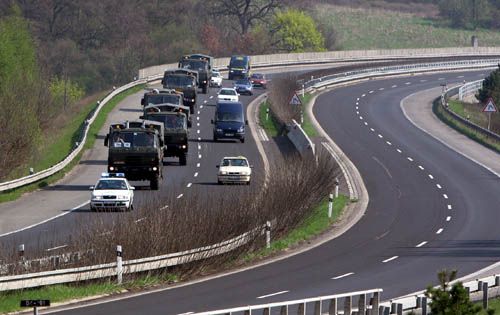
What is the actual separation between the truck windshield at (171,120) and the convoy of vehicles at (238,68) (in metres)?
47.5

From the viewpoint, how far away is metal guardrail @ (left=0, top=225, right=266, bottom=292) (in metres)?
25.6

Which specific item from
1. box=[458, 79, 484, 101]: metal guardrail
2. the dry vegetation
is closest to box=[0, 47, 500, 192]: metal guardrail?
box=[458, 79, 484, 101]: metal guardrail

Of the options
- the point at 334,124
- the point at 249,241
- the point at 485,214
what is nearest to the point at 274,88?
the point at 334,124

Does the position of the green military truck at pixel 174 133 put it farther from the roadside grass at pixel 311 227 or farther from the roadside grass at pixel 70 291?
the roadside grass at pixel 70 291

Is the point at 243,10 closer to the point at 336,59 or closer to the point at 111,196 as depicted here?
the point at 336,59

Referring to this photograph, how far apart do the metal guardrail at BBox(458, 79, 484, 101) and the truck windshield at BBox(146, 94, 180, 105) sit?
36.3m

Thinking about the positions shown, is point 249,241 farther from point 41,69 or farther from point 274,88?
point 41,69

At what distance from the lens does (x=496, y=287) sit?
29172mm

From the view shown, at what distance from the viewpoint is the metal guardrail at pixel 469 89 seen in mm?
100975

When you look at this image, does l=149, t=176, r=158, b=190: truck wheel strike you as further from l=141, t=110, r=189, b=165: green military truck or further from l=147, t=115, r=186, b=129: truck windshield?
l=147, t=115, r=186, b=129: truck windshield

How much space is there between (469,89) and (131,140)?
189 ft

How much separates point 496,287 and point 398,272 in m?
5.31

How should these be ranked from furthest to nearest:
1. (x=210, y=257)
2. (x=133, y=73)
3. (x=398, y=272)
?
(x=133, y=73) < (x=398, y=272) < (x=210, y=257)

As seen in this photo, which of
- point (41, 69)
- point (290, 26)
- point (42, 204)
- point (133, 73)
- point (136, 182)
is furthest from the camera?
point (290, 26)
